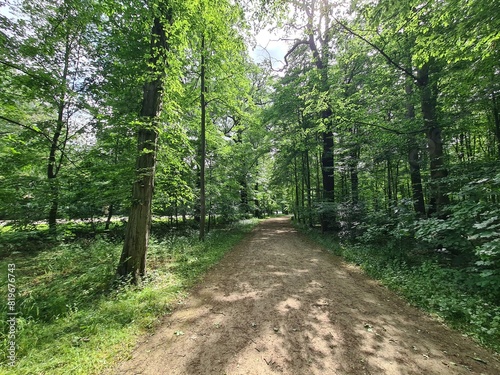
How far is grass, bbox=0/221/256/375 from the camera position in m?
2.63

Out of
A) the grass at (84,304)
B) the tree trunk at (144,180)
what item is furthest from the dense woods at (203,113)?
the grass at (84,304)

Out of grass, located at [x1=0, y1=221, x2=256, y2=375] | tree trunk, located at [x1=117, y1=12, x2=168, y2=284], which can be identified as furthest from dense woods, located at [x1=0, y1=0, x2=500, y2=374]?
grass, located at [x1=0, y1=221, x2=256, y2=375]

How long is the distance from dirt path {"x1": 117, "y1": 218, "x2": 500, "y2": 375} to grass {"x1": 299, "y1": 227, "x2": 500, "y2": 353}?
10.6 inches

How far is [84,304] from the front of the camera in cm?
396

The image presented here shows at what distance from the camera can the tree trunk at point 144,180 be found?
4.84m

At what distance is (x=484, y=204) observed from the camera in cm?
418

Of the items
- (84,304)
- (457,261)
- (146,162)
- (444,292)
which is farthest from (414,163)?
(84,304)

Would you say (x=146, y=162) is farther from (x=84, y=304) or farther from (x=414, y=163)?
(x=414, y=163)

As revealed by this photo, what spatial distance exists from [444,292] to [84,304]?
7.08m

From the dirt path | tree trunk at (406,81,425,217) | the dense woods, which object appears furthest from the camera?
tree trunk at (406,81,425,217)

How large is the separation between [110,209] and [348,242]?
11.5 metres

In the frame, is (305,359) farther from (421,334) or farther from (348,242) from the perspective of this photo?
(348,242)

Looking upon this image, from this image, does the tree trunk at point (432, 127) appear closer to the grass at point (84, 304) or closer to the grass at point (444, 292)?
the grass at point (444, 292)

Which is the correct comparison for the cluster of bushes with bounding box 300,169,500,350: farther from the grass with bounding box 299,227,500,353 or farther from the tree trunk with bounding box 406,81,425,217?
the tree trunk with bounding box 406,81,425,217
